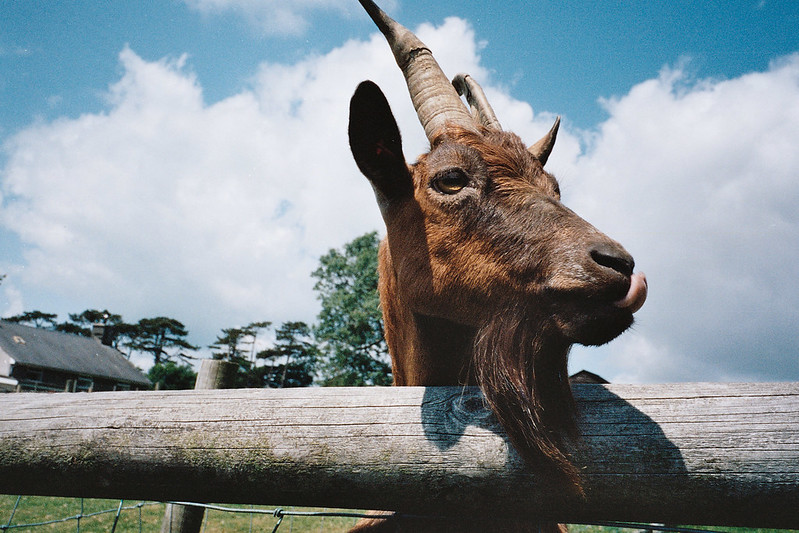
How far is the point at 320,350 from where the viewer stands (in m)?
29.4

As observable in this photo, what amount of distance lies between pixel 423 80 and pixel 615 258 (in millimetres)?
1854

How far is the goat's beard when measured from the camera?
1429 millimetres

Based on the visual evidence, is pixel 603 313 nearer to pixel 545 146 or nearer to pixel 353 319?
pixel 545 146

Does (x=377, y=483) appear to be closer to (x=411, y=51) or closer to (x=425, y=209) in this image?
(x=425, y=209)

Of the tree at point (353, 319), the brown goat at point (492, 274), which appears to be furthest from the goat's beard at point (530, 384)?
the tree at point (353, 319)

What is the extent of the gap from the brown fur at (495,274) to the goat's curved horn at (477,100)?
1.18 metres

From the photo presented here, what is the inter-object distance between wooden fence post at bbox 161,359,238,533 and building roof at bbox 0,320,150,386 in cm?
4196

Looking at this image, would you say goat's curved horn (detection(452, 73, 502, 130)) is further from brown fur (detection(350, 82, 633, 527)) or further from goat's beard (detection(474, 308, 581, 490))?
goat's beard (detection(474, 308, 581, 490))

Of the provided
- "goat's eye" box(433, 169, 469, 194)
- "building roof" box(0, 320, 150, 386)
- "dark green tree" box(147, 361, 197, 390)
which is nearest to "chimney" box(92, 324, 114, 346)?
"building roof" box(0, 320, 150, 386)

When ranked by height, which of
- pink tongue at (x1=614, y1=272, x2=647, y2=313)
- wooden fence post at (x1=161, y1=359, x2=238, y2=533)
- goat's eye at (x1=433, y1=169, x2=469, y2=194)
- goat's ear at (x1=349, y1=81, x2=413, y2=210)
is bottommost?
wooden fence post at (x1=161, y1=359, x2=238, y2=533)

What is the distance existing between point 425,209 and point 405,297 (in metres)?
0.39

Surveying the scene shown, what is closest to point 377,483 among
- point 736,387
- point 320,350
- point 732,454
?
point 732,454

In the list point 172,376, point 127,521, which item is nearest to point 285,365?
point 172,376

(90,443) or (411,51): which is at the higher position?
(411,51)
